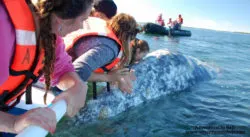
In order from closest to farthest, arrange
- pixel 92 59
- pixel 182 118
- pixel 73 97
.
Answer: pixel 73 97 → pixel 92 59 → pixel 182 118

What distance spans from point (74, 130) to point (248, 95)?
4795 mm

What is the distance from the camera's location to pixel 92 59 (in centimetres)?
284

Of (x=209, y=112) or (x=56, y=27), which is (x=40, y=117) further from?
(x=209, y=112)

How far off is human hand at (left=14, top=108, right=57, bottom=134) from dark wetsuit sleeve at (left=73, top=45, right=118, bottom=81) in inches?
45.2

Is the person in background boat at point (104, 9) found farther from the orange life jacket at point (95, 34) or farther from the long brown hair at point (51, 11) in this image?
the long brown hair at point (51, 11)

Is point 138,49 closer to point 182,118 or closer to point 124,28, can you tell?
point 182,118

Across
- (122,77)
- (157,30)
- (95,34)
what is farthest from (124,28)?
(157,30)

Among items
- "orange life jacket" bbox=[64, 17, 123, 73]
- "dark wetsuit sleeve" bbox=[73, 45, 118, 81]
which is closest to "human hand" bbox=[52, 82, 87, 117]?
"dark wetsuit sleeve" bbox=[73, 45, 118, 81]

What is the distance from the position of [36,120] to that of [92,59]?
144 cm

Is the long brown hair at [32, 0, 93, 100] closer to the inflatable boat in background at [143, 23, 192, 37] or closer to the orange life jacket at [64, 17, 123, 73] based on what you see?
the orange life jacket at [64, 17, 123, 73]

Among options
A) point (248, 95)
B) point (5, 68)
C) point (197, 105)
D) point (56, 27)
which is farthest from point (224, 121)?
point (5, 68)

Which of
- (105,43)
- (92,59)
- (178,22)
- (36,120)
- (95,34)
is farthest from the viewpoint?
(178,22)

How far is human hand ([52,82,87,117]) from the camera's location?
1896mm

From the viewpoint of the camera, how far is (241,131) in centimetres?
457
